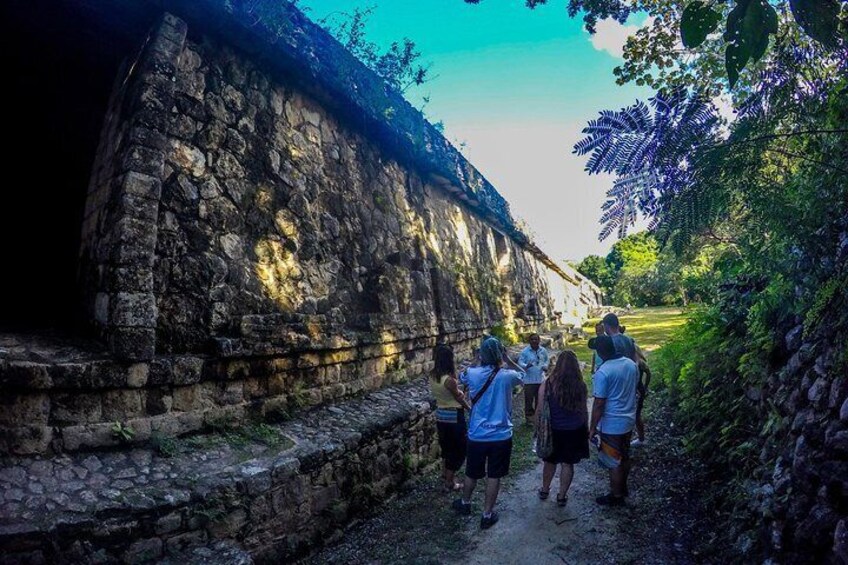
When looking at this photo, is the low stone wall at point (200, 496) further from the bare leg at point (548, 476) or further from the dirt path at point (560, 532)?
the bare leg at point (548, 476)

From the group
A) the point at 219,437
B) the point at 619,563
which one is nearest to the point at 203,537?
the point at 219,437

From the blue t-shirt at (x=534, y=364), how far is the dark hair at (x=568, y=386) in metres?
3.13

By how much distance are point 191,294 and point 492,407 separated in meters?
2.85

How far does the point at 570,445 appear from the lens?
185 inches

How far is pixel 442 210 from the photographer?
9930 mm

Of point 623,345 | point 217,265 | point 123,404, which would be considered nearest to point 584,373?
point 623,345

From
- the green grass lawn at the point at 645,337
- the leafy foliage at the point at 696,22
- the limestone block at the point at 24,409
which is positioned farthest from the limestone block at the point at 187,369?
the green grass lawn at the point at 645,337

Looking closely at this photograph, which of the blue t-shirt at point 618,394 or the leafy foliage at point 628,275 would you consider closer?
the blue t-shirt at point 618,394

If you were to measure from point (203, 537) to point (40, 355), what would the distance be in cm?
161

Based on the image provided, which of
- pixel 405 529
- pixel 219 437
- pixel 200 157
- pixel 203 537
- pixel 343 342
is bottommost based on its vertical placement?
pixel 405 529

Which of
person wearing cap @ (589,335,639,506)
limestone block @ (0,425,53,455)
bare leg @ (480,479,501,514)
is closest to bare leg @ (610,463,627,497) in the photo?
person wearing cap @ (589,335,639,506)

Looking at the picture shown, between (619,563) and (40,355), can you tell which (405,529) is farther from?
(40,355)

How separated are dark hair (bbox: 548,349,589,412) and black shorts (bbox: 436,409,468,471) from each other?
1.09 meters

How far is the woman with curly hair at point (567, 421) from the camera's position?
4688 mm
